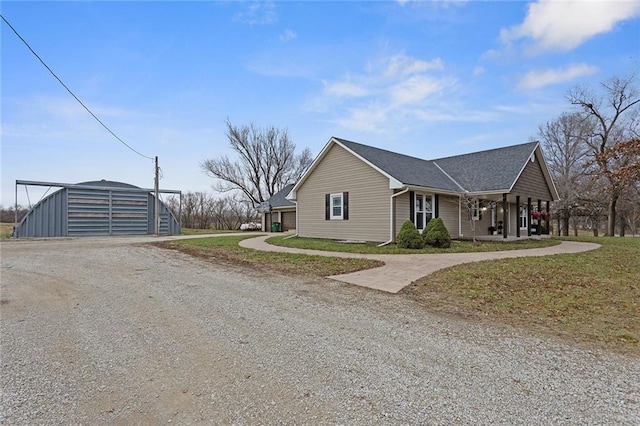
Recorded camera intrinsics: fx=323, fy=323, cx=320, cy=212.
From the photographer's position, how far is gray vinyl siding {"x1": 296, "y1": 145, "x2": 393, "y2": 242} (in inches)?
555

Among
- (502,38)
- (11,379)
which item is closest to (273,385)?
(11,379)

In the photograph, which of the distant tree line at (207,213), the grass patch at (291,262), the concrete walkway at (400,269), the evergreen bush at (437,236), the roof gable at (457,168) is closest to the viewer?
the concrete walkway at (400,269)

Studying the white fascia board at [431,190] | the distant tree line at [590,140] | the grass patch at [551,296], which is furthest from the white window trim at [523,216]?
the grass patch at [551,296]

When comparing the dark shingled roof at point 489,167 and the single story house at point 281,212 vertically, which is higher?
the dark shingled roof at point 489,167

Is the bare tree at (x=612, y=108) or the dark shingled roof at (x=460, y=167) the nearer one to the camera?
the dark shingled roof at (x=460, y=167)

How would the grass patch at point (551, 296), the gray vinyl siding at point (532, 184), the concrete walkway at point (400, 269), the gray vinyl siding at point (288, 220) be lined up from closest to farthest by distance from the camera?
the grass patch at point (551, 296) < the concrete walkway at point (400, 269) < the gray vinyl siding at point (532, 184) < the gray vinyl siding at point (288, 220)

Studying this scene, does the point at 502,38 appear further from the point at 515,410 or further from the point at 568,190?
the point at 568,190

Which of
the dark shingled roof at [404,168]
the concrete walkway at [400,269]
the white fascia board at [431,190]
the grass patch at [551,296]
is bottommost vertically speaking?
the grass patch at [551,296]

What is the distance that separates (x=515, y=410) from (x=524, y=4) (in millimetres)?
15083

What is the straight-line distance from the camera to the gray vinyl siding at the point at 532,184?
16344 mm

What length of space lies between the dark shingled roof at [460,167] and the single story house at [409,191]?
0.05 metres

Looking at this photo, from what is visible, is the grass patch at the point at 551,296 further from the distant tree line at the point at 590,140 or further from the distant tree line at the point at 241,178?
the distant tree line at the point at 241,178

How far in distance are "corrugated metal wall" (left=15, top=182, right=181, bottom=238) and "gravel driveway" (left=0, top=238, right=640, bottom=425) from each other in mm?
18918

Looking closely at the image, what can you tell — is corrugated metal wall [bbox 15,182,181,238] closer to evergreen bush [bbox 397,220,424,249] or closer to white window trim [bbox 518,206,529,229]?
evergreen bush [bbox 397,220,424,249]
